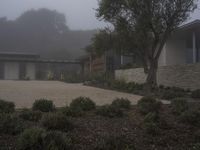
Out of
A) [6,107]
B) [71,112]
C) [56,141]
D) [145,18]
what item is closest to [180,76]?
[145,18]

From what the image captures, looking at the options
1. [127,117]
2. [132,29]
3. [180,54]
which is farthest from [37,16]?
[127,117]

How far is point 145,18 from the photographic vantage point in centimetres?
1798

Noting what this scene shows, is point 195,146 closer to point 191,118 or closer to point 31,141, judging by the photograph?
point 191,118

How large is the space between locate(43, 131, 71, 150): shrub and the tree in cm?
1211

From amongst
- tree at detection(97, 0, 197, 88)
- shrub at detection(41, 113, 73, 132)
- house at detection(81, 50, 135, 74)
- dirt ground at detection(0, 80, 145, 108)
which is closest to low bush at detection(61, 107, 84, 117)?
shrub at detection(41, 113, 73, 132)

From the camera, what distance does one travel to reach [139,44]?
19078 millimetres

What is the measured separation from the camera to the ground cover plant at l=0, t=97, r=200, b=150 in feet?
21.0

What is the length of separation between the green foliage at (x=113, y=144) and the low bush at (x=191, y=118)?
255 cm

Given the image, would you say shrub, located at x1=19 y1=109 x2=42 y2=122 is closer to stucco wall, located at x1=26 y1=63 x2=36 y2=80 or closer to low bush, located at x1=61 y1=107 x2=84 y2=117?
low bush, located at x1=61 y1=107 x2=84 y2=117

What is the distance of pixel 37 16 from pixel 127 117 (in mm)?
70548

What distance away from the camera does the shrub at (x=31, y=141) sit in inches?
244

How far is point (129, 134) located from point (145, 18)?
36.5ft

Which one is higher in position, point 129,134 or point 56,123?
point 56,123

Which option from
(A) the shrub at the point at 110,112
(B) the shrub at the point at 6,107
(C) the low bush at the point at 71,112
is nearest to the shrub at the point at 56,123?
(C) the low bush at the point at 71,112
